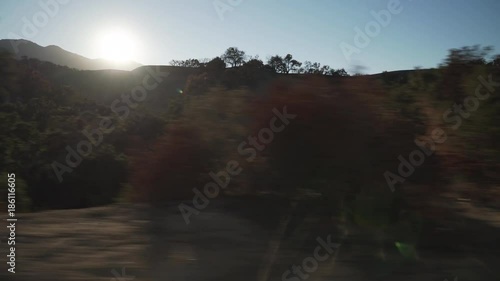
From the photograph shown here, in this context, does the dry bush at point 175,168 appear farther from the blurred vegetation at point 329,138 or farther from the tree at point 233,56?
the tree at point 233,56

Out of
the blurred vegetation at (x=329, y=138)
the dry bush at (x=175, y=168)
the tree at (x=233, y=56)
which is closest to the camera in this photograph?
the blurred vegetation at (x=329, y=138)

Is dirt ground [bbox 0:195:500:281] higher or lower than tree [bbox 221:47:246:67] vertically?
lower

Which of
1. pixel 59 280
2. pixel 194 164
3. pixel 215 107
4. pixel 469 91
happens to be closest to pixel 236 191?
pixel 194 164

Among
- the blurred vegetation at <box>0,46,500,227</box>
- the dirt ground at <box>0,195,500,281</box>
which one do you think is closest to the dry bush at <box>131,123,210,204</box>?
the blurred vegetation at <box>0,46,500,227</box>

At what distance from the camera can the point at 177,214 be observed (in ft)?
26.5

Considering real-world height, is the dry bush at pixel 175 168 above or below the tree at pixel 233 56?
below

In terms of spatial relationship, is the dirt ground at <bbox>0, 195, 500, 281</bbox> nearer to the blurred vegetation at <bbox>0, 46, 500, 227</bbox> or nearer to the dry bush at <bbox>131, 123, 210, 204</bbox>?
the blurred vegetation at <bbox>0, 46, 500, 227</bbox>

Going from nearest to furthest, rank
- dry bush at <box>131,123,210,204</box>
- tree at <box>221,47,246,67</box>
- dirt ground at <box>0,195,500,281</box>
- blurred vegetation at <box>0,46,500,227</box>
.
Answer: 1. dirt ground at <box>0,195,500,281</box>
2. blurred vegetation at <box>0,46,500,227</box>
3. dry bush at <box>131,123,210,204</box>
4. tree at <box>221,47,246,67</box>

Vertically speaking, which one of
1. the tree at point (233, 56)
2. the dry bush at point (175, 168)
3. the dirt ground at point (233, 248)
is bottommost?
the dirt ground at point (233, 248)

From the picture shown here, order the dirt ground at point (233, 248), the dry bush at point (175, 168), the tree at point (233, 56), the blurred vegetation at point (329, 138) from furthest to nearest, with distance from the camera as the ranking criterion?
the tree at point (233, 56)
the dry bush at point (175, 168)
the blurred vegetation at point (329, 138)
the dirt ground at point (233, 248)

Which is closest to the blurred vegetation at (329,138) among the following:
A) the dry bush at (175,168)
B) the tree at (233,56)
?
the dry bush at (175,168)

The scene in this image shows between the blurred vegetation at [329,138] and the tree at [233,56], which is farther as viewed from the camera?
the tree at [233,56]

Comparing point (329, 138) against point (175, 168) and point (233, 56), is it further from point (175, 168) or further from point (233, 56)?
point (233, 56)

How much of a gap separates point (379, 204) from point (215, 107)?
372cm
